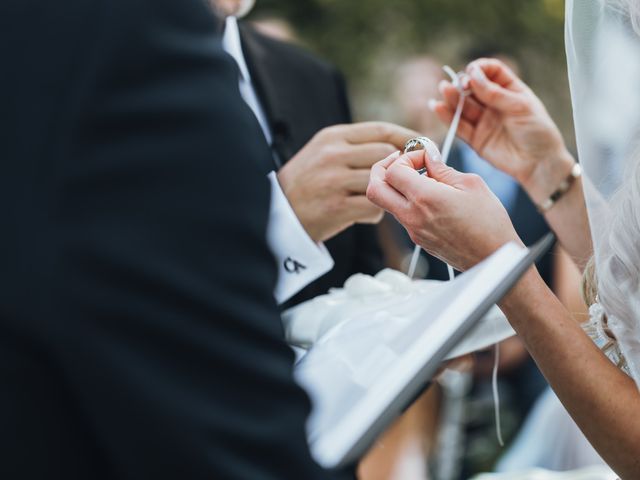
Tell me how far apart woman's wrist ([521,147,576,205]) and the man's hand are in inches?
14.3

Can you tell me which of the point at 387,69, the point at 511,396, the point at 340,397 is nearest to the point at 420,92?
the point at 511,396

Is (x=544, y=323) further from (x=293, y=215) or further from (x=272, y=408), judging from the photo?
(x=272, y=408)

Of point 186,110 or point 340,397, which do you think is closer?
point 186,110

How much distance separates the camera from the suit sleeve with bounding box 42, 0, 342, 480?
2.38ft

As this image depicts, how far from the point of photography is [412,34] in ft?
40.1

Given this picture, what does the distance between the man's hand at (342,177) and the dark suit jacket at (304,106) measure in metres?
0.31

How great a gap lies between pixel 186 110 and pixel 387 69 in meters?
12.1

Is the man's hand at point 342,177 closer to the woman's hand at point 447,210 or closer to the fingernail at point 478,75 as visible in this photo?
the fingernail at point 478,75

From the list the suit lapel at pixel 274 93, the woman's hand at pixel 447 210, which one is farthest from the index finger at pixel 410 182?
the suit lapel at pixel 274 93

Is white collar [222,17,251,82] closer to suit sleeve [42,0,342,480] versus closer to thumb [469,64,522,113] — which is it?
thumb [469,64,522,113]

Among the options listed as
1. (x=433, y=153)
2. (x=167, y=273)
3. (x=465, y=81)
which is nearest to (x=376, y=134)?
(x=465, y=81)

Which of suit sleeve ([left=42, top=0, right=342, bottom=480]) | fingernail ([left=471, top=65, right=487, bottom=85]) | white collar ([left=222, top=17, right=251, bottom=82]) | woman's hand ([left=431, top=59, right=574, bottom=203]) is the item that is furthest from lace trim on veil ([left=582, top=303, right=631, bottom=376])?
white collar ([left=222, top=17, right=251, bottom=82])

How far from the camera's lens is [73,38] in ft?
2.48

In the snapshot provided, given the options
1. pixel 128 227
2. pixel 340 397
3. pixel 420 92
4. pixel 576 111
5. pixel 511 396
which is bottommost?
pixel 511 396
